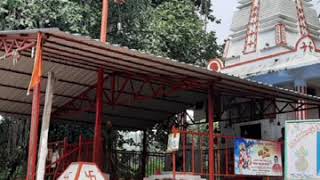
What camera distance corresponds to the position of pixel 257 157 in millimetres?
13008

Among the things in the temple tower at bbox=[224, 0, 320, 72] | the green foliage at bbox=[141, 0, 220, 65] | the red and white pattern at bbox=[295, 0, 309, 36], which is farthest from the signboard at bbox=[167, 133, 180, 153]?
the red and white pattern at bbox=[295, 0, 309, 36]

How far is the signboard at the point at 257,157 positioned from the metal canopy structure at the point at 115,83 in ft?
4.74

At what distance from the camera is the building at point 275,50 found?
1620 cm

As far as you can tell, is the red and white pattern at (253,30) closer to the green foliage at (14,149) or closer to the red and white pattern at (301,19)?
the red and white pattern at (301,19)

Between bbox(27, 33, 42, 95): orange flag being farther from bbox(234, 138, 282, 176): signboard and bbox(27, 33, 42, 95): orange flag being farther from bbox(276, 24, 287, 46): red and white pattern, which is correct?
bbox(276, 24, 287, 46): red and white pattern

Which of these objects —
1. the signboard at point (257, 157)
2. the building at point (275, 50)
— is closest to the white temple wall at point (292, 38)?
the building at point (275, 50)

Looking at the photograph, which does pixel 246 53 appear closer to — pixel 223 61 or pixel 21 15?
pixel 223 61

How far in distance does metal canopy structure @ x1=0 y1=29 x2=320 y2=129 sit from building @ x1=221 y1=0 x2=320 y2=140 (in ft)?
2.69

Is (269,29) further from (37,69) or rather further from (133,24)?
(37,69)

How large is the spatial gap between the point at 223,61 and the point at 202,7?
6.11 metres

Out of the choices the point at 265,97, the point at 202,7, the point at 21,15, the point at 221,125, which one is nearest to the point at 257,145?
the point at 265,97

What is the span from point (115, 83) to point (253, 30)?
7465 millimetres

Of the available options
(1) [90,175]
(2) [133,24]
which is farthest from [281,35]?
(1) [90,175]

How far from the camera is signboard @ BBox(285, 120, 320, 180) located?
9.39m
